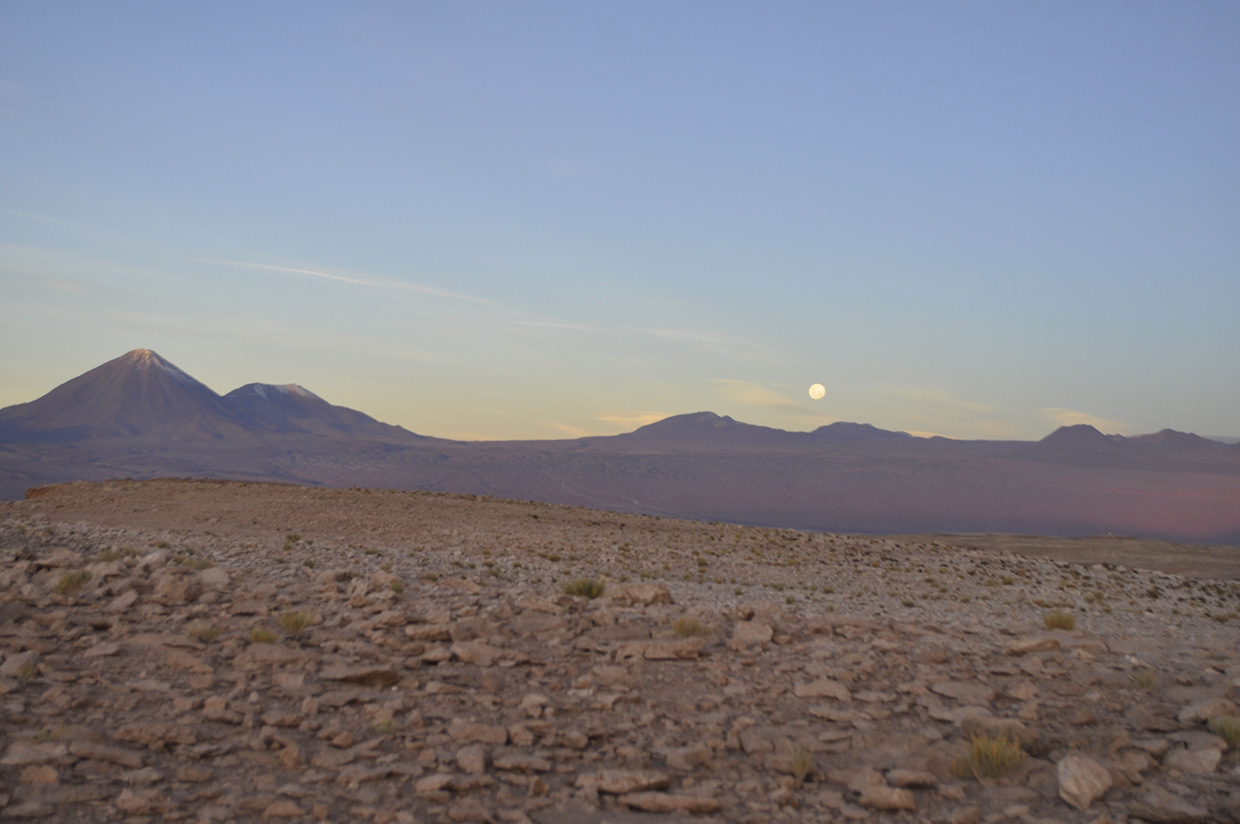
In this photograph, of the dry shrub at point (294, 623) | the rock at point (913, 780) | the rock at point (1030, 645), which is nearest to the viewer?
the rock at point (913, 780)

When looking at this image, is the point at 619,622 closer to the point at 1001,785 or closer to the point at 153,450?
the point at 1001,785

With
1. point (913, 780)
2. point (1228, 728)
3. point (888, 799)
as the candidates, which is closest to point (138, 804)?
point (888, 799)

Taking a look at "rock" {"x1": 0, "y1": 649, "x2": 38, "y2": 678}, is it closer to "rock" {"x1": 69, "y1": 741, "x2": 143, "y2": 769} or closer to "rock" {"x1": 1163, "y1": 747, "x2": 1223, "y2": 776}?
"rock" {"x1": 69, "y1": 741, "x2": 143, "y2": 769}

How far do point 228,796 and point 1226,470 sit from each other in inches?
9606

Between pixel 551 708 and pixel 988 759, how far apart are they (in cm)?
417

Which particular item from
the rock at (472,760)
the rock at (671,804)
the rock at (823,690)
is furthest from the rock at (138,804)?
the rock at (823,690)

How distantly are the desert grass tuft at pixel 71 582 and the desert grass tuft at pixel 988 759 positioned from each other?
10.9 meters

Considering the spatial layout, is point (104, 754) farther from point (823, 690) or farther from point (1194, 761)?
point (1194, 761)

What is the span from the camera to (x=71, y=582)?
10.6 meters

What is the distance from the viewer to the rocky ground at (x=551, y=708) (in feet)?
21.1

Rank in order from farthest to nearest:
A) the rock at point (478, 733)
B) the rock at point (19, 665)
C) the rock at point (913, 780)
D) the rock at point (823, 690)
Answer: the rock at point (823, 690)
the rock at point (19, 665)
the rock at point (478, 733)
the rock at point (913, 780)

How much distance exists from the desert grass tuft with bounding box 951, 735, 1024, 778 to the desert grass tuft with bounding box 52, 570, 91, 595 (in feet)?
35.8

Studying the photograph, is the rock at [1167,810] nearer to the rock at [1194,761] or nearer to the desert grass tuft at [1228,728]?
the rock at [1194,761]

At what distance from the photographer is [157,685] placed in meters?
8.16
